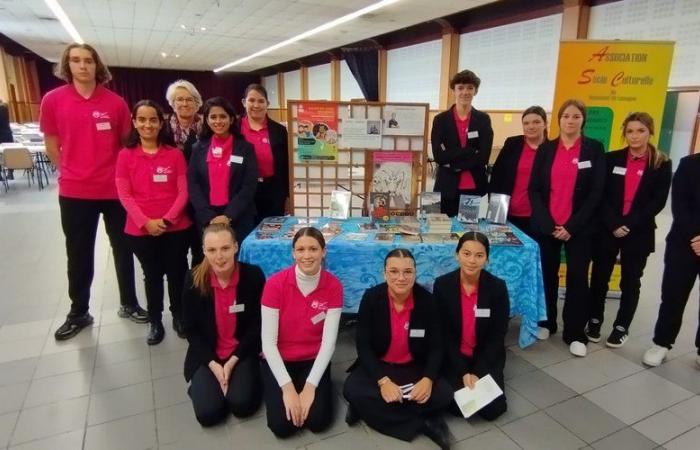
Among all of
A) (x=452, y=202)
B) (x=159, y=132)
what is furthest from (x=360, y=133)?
(x=159, y=132)

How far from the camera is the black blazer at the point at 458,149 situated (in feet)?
9.29

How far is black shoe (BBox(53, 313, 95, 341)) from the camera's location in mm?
2691

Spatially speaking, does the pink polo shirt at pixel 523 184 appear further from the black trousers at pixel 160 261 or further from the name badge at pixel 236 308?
the black trousers at pixel 160 261

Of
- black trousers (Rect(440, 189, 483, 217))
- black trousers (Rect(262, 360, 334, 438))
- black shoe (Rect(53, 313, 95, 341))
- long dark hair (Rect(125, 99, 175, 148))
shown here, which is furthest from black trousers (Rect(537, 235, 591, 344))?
black shoe (Rect(53, 313, 95, 341))

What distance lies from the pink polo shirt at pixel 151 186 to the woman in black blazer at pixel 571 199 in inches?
81.1

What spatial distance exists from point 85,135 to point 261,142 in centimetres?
99

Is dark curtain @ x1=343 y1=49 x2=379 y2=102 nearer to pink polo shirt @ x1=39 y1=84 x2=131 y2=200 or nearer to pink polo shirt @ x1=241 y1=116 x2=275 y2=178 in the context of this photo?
pink polo shirt @ x1=241 y1=116 x2=275 y2=178

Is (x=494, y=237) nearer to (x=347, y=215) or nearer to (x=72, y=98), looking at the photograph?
(x=347, y=215)

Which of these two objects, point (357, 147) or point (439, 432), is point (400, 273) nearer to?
point (439, 432)

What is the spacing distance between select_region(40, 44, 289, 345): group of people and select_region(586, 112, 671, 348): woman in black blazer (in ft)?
6.74

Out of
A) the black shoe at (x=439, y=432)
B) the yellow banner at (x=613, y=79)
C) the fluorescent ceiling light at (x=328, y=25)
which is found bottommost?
the black shoe at (x=439, y=432)

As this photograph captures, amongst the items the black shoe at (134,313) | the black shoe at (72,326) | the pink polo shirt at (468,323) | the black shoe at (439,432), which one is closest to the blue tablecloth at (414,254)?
the pink polo shirt at (468,323)

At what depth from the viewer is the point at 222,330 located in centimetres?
208

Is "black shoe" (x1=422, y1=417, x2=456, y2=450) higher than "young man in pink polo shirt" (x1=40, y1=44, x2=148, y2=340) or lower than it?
lower
